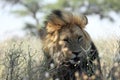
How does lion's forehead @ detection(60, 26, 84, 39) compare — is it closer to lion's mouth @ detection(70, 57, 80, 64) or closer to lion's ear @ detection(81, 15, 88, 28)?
lion's ear @ detection(81, 15, 88, 28)

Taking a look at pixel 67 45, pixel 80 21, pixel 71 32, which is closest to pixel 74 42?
pixel 67 45

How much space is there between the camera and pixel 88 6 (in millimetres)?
32531

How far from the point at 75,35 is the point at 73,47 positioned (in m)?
0.24

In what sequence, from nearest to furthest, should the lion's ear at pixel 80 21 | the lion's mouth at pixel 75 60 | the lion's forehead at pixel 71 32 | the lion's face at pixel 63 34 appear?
1. the lion's mouth at pixel 75 60
2. the lion's face at pixel 63 34
3. the lion's forehead at pixel 71 32
4. the lion's ear at pixel 80 21

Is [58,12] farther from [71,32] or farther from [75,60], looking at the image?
[75,60]

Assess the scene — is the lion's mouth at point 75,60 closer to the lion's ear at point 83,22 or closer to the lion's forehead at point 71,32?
the lion's forehead at point 71,32

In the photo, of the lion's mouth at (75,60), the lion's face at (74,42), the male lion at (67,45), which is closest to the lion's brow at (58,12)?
the male lion at (67,45)

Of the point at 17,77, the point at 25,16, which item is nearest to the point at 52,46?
the point at 17,77

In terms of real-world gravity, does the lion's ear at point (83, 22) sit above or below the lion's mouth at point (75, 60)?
above

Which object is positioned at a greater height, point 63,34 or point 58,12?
point 58,12

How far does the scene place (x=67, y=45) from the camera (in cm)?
600

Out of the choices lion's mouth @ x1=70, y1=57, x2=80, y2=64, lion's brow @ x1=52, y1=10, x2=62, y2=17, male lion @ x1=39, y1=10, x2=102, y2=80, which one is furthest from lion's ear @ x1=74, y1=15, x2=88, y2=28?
lion's mouth @ x1=70, y1=57, x2=80, y2=64

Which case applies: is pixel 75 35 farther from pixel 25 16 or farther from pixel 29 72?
pixel 25 16

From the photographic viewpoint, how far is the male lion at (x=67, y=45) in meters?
5.79
